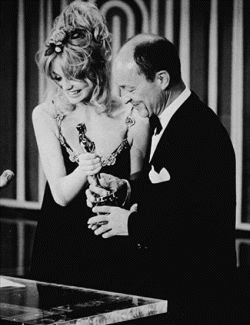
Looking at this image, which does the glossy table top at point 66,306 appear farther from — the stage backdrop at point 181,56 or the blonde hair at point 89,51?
the blonde hair at point 89,51

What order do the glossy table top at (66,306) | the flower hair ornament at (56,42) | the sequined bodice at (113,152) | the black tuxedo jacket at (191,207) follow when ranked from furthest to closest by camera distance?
the flower hair ornament at (56,42) → the sequined bodice at (113,152) → the black tuxedo jacket at (191,207) → the glossy table top at (66,306)

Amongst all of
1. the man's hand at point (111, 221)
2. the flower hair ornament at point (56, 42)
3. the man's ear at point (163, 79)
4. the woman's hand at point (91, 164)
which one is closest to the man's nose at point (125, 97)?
the man's ear at point (163, 79)

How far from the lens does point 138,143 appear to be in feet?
13.5

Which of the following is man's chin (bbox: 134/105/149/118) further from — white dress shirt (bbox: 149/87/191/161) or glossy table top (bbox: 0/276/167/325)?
glossy table top (bbox: 0/276/167/325)

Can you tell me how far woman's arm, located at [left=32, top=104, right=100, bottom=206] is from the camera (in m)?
4.20

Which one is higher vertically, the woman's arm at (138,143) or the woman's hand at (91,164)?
the woman's arm at (138,143)

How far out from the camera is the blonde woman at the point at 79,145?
4.17m

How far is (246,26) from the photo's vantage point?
158 inches

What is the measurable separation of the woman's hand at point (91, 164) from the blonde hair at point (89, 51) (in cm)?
27

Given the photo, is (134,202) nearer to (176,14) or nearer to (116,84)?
(116,84)

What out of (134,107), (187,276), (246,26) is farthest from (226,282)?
(246,26)

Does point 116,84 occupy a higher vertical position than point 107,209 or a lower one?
higher

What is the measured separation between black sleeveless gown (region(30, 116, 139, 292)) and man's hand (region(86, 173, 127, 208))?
0.11 feet

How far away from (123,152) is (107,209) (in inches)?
13.1
